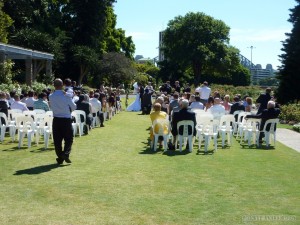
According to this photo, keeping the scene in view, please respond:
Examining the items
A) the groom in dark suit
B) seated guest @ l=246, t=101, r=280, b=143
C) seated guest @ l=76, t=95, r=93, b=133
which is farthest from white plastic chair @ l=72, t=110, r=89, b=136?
seated guest @ l=246, t=101, r=280, b=143

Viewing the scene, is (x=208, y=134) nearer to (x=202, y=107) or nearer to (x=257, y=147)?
(x=257, y=147)

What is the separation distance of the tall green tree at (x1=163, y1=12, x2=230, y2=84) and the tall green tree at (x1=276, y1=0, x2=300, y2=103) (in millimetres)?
31178

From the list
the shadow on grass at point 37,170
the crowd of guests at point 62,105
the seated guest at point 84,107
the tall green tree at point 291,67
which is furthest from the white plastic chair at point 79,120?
the tall green tree at point 291,67

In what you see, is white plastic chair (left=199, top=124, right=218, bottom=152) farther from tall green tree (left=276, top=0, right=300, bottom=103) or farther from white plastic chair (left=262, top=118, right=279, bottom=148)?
tall green tree (left=276, top=0, right=300, bottom=103)

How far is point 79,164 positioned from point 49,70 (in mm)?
27541

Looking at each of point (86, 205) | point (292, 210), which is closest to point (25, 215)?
point (86, 205)

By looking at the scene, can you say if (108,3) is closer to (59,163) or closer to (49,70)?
(49,70)

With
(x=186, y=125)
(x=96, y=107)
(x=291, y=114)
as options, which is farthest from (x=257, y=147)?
(x=291, y=114)

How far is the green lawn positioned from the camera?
6371 mm

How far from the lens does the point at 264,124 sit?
13750mm

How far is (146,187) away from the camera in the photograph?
318 inches

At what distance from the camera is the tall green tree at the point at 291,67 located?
3294cm

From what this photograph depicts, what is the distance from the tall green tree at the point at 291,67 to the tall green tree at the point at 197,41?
31178mm

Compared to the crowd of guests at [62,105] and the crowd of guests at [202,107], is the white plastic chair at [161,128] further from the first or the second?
the crowd of guests at [62,105]
